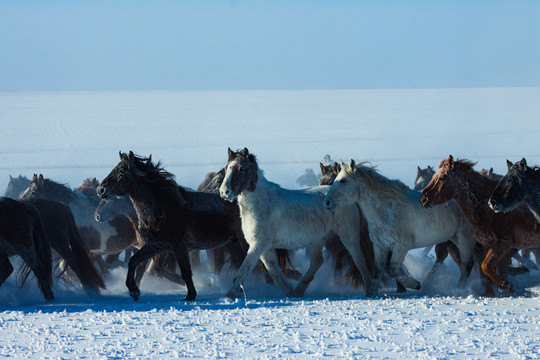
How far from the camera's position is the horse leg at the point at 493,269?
9016 millimetres

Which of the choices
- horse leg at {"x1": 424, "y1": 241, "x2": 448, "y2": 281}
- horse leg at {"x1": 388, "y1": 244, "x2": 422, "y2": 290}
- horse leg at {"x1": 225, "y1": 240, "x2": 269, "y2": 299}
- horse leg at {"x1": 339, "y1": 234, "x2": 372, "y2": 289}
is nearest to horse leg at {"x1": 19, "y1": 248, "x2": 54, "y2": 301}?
horse leg at {"x1": 225, "y1": 240, "x2": 269, "y2": 299}

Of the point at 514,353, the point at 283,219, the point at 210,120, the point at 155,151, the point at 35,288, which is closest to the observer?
the point at 514,353

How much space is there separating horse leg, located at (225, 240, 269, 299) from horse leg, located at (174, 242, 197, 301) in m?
0.52

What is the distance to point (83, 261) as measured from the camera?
1045 centimetres

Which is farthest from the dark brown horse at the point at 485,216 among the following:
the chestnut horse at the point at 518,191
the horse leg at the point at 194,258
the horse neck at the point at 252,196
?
the horse leg at the point at 194,258

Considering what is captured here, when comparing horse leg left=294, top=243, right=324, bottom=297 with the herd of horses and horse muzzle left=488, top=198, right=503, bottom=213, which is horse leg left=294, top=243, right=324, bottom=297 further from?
horse muzzle left=488, top=198, right=503, bottom=213

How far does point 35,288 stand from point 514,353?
624 centimetres

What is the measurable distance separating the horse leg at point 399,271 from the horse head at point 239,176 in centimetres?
174

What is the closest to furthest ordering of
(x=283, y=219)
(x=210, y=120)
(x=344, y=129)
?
(x=283, y=219)
(x=344, y=129)
(x=210, y=120)

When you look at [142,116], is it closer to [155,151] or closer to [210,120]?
[210,120]

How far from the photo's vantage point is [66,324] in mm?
7727

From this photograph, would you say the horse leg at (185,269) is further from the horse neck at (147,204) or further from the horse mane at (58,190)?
the horse mane at (58,190)

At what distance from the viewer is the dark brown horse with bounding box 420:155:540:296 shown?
9039 millimetres

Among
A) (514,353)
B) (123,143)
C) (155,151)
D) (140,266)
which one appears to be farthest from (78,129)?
(514,353)
